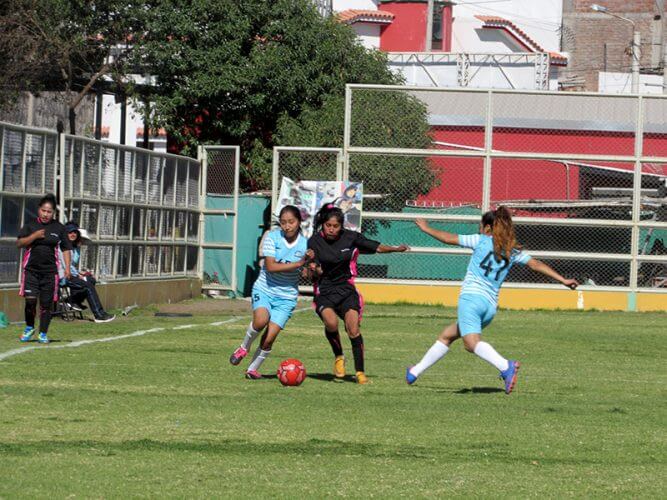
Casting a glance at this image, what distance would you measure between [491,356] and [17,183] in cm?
985

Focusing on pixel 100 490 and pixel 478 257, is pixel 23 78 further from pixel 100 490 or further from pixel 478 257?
pixel 100 490

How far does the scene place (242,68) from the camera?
3406cm

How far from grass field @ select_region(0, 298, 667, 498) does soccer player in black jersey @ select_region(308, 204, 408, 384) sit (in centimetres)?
46

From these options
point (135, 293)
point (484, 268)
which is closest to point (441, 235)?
point (484, 268)

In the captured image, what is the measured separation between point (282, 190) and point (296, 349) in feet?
34.7

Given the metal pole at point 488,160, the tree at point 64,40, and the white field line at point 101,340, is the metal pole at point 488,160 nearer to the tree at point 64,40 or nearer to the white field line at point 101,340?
the white field line at point 101,340

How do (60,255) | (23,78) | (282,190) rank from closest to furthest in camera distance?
(60,255) → (282,190) → (23,78)

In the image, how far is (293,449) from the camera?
8.87 meters

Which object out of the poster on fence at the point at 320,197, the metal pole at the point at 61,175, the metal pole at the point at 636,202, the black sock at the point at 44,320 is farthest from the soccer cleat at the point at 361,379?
the metal pole at the point at 636,202

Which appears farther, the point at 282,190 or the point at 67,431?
the point at 282,190

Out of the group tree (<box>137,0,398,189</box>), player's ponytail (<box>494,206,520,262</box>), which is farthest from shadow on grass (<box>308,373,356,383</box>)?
tree (<box>137,0,398,189</box>)

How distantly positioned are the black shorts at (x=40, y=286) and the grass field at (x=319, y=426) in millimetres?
643

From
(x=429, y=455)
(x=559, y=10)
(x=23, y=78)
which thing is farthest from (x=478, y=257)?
(x=559, y=10)

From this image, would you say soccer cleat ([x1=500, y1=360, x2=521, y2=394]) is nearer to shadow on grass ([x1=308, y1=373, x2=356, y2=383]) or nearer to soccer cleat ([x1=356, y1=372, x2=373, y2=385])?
soccer cleat ([x1=356, y1=372, x2=373, y2=385])
